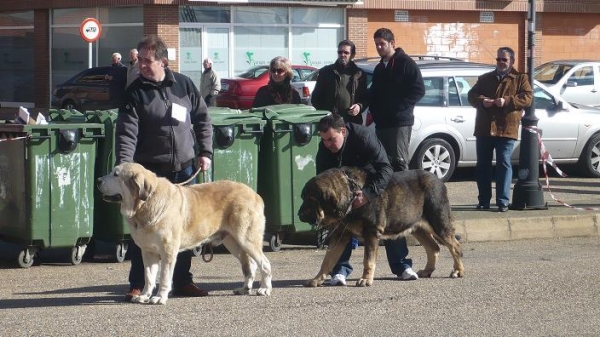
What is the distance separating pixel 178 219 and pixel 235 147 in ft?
9.84

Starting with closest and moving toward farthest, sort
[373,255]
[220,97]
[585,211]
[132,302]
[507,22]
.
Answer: [132,302] < [373,255] < [585,211] < [220,97] < [507,22]

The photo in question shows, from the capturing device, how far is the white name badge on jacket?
26.7ft

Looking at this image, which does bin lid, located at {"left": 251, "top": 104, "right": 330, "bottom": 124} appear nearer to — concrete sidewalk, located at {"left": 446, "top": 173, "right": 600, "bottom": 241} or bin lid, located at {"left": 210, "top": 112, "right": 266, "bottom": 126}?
bin lid, located at {"left": 210, "top": 112, "right": 266, "bottom": 126}

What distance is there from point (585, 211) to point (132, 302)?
670 centimetres

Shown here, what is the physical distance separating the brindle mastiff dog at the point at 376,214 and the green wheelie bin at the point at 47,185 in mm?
2510

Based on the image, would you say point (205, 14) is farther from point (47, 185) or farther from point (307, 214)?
point (307, 214)

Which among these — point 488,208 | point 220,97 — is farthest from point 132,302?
point 220,97

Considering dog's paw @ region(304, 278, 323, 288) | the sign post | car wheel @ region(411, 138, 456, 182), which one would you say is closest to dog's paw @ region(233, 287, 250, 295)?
dog's paw @ region(304, 278, 323, 288)

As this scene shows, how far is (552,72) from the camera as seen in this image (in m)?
24.0

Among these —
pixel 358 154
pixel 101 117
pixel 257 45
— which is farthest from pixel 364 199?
pixel 257 45

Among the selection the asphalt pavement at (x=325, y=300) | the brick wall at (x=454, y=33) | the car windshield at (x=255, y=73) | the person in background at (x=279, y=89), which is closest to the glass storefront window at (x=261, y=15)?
the brick wall at (x=454, y=33)

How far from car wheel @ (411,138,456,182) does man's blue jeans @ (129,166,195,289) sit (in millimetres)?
7691

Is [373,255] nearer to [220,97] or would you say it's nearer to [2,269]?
[2,269]

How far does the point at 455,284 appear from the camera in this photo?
29.6 ft
